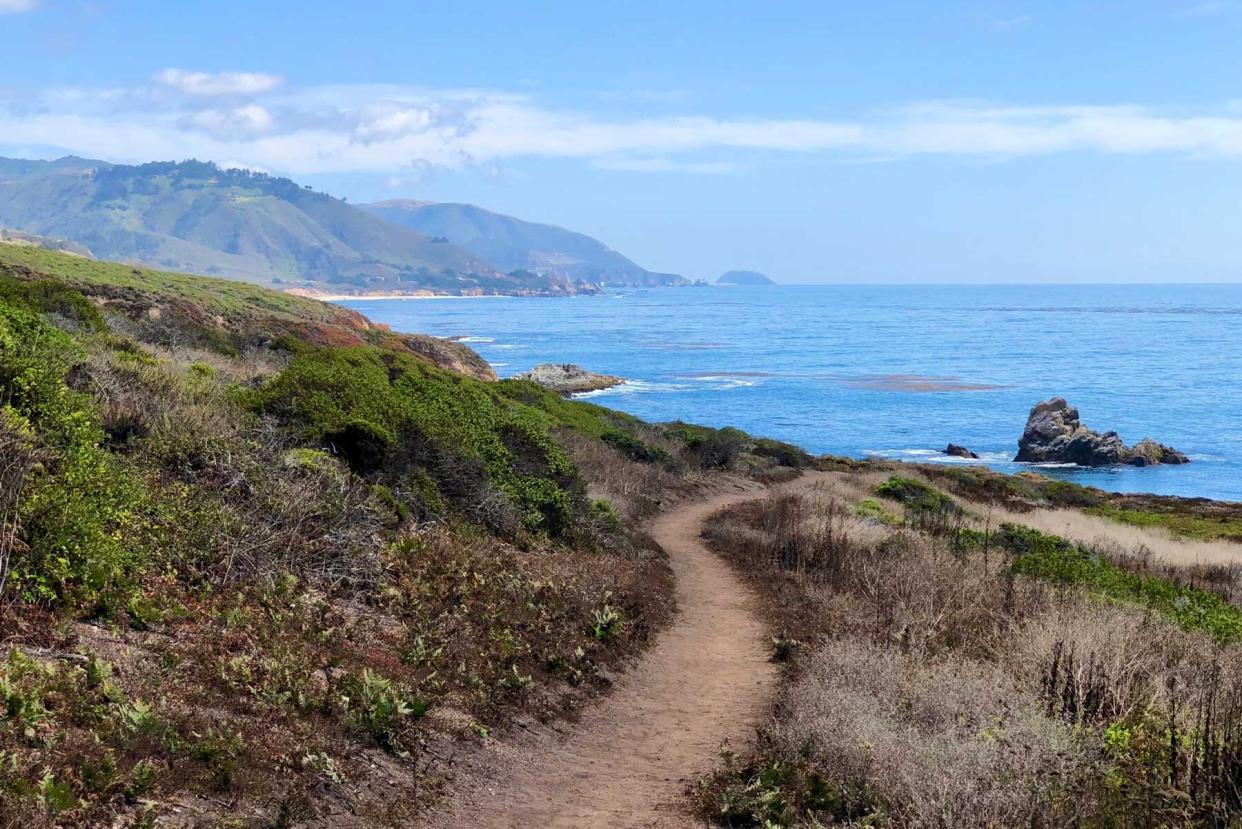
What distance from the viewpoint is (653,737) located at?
32.2 ft

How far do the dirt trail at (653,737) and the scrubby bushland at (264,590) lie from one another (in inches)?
16.6

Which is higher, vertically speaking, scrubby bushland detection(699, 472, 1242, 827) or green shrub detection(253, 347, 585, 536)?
green shrub detection(253, 347, 585, 536)

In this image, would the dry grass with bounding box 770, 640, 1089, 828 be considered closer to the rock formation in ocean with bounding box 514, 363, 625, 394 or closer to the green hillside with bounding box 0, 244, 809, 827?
the green hillside with bounding box 0, 244, 809, 827

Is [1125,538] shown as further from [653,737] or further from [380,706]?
[380,706]

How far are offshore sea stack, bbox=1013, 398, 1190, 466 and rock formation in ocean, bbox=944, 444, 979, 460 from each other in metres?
3.05

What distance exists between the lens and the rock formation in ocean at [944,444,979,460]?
58219 millimetres

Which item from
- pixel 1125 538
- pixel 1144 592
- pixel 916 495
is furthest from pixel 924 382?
pixel 1144 592

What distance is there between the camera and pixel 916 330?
16638cm

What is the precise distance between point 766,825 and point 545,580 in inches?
249

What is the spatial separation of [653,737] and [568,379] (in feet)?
238

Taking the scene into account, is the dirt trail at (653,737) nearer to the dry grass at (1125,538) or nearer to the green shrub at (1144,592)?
the green shrub at (1144,592)

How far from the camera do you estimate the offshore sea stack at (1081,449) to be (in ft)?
191

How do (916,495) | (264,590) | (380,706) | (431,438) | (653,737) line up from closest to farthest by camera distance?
1. (380,706)
2. (264,590)
3. (653,737)
4. (431,438)
5. (916,495)

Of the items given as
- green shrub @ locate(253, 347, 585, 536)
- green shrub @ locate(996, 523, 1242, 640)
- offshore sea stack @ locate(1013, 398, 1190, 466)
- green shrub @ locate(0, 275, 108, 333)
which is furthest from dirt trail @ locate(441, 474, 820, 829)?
offshore sea stack @ locate(1013, 398, 1190, 466)
